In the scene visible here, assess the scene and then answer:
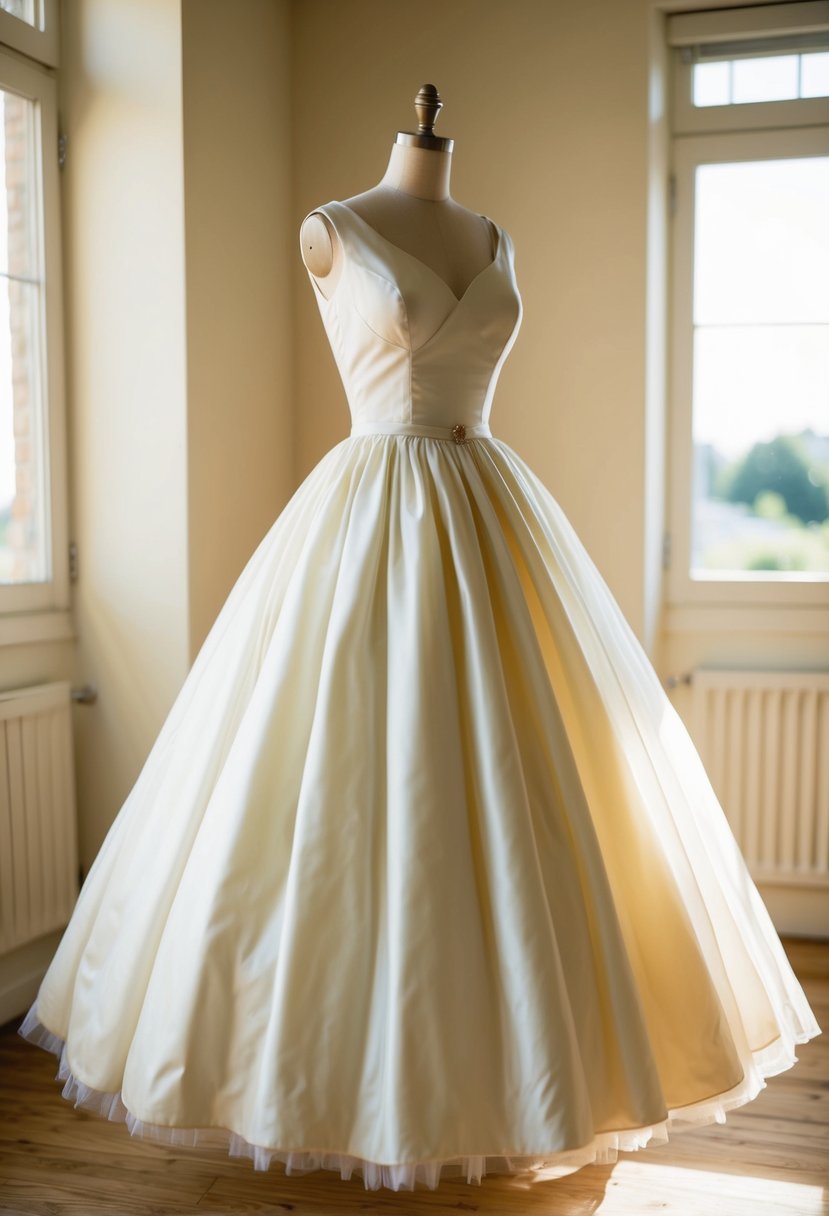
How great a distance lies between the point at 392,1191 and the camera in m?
1.86

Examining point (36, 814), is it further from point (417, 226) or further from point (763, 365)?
point (763, 365)

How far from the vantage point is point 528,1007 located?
1.47 meters

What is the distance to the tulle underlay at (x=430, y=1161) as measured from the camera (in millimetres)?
1496

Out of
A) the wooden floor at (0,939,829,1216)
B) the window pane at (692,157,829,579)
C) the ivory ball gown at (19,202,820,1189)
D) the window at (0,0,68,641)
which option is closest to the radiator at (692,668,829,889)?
the window pane at (692,157,829,579)

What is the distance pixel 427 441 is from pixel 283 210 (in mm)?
1430

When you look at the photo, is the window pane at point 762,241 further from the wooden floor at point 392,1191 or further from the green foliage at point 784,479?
the wooden floor at point 392,1191

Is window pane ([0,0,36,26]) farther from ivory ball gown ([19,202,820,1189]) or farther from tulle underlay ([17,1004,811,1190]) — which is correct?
tulle underlay ([17,1004,811,1190])

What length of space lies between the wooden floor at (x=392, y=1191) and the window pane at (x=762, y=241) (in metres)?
2.04

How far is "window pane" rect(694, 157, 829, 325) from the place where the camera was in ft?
9.75

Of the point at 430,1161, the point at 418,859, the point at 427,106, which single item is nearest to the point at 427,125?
the point at 427,106

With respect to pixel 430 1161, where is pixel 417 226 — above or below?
above

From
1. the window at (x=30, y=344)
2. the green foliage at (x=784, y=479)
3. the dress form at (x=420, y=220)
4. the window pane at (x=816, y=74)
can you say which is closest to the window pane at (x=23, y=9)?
the window at (x=30, y=344)

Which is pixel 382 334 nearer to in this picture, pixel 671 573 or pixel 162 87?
pixel 162 87

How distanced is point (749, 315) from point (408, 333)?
5.21 ft
